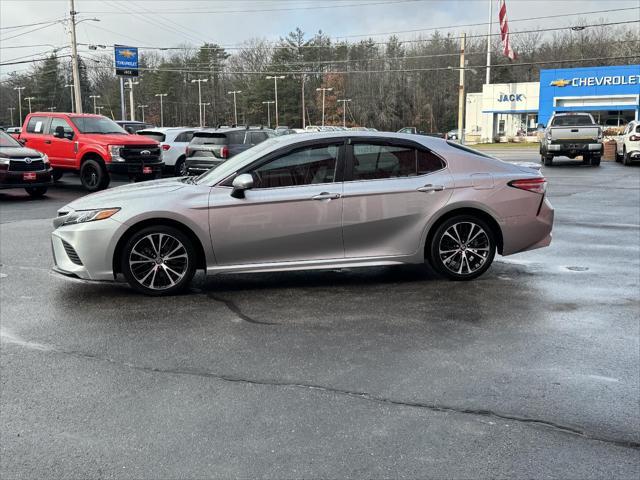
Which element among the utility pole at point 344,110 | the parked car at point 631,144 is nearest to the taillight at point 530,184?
the parked car at point 631,144

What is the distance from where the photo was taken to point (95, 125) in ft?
62.0

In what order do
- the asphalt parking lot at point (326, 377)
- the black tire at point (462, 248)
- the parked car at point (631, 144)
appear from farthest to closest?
the parked car at point (631, 144) → the black tire at point (462, 248) → the asphalt parking lot at point (326, 377)

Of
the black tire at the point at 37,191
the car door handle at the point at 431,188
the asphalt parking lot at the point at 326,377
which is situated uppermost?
the car door handle at the point at 431,188

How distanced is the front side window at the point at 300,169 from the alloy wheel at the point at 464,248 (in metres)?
1.44

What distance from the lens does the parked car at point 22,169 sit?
15922 millimetres

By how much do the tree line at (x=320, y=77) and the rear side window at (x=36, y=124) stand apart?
55.1m

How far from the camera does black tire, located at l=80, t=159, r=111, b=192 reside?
58.5ft

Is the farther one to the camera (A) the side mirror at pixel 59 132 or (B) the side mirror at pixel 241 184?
(A) the side mirror at pixel 59 132

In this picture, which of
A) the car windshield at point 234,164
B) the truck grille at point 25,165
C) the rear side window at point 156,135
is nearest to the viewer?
the car windshield at point 234,164

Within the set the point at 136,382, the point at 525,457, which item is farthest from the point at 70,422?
the point at 525,457

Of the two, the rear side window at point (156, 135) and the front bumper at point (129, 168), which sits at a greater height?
the rear side window at point (156, 135)

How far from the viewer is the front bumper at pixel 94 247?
6.40 meters

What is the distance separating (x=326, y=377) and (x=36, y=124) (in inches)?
690

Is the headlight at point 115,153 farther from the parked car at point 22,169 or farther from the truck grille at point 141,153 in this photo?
the parked car at point 22,169
